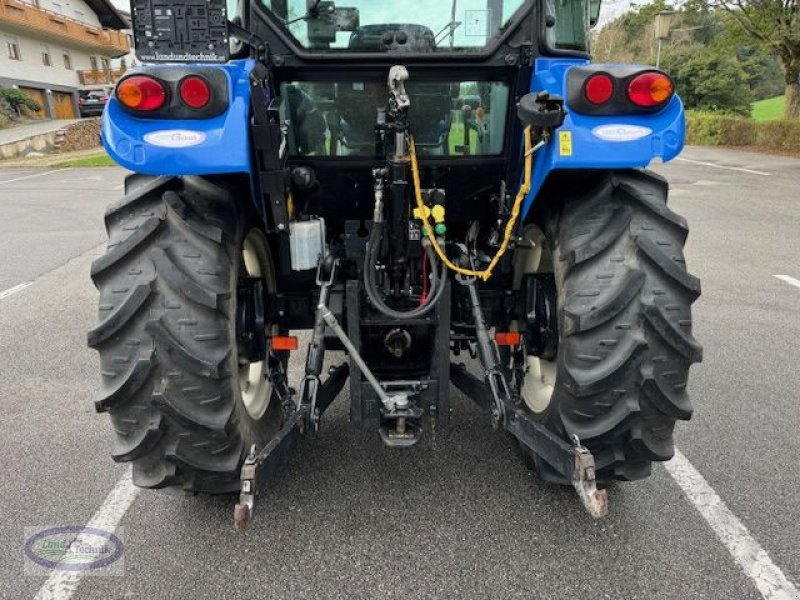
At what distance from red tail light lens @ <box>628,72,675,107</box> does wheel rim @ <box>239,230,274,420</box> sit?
164 centimetres

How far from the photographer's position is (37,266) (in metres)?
7.51

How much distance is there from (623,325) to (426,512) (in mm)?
1199

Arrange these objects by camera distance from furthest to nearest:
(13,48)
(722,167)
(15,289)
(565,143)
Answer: (13,48) → (722,167) → (15,289) → (565,143)

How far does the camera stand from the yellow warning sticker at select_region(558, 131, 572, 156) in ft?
7.19

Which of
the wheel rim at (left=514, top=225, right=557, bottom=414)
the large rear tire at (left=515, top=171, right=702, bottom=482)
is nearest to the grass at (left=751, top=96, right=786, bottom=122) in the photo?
the wheel rim at (left=514, top=225, right=557, bottom=414)

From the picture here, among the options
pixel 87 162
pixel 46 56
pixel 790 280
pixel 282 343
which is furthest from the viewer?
pixel 46 56

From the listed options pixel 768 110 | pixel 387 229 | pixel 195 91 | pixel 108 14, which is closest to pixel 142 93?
pixel 195 91

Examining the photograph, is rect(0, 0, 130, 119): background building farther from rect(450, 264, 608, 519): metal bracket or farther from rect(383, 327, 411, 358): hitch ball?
rect(450, 264, 608, 519): metal bracket

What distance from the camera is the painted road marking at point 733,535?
88.8 inches

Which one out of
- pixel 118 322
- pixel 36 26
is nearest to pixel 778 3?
pixel 118 322

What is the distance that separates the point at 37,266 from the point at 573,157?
7.29 metres

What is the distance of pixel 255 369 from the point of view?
291 cm

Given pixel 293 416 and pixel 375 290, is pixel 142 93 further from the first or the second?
pixel 293 416

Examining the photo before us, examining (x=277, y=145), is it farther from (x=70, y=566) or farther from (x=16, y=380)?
(x=16, y=380)
